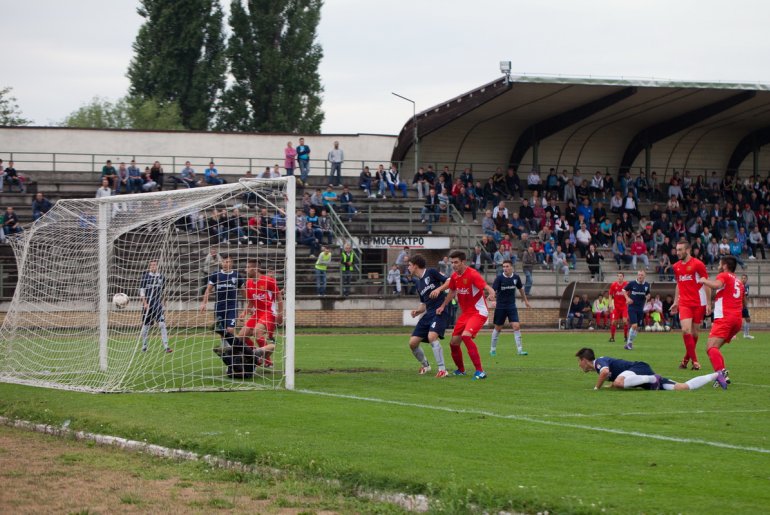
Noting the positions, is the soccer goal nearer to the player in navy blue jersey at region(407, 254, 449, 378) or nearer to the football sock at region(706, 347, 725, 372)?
the player in navy blue jersey at region(407, 254, 449, 378)

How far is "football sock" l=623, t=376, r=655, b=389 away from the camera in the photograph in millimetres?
14188

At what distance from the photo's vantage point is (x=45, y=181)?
4059cm

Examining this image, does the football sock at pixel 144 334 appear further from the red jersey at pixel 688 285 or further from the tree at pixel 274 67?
the tree at pixel 274 67

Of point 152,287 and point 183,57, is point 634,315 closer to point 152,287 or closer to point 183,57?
point 152,287

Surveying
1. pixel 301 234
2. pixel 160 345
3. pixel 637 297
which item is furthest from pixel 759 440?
pixel 301 234

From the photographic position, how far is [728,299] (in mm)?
15211

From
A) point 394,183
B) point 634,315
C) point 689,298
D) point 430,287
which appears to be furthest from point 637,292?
point 394,183

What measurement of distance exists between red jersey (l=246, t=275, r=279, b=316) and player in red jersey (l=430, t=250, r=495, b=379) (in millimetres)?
2576

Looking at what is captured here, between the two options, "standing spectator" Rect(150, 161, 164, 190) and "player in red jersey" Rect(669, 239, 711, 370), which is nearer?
"player in red jersey" Rect(669, 239, 711, 370)

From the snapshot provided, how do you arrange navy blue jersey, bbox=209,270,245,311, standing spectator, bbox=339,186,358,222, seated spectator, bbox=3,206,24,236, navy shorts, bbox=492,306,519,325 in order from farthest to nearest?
standing spectator, bbox=339,186,358,222
seated spectator, bbox=3,206,24,236
navy shorts, bbox=492,306,519,325
navy blue jersey, bbox=209,270,245,311

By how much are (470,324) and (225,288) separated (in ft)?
13.9

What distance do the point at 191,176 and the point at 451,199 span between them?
10.9m

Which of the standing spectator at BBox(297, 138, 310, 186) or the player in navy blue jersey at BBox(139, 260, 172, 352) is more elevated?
the standing spectator at BBox(297, 138, 310, 186)

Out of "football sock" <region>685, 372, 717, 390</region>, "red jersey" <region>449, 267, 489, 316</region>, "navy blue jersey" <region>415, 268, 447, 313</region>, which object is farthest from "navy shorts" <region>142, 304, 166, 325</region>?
"football sock" <region>685, 372, 717, 390</region>
